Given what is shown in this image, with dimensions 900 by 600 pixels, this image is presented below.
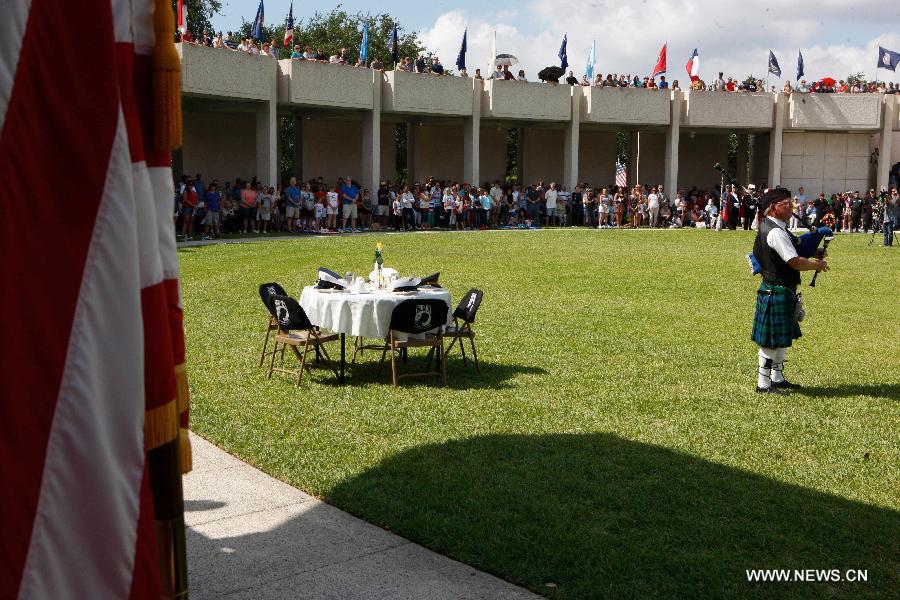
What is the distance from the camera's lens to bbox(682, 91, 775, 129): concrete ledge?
43.5 meters

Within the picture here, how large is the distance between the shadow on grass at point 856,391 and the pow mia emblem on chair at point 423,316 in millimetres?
3772

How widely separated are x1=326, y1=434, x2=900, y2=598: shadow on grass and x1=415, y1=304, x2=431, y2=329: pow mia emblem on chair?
2130mm

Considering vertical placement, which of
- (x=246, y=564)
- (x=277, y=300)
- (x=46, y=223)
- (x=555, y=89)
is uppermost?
(x=555, y=89)

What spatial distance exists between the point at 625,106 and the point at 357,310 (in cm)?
3555

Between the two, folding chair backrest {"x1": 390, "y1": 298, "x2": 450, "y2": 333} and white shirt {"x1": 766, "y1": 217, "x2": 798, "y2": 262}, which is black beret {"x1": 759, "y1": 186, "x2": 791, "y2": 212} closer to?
white shirt {"x1": 766, "y1": 217, "x2": 798, "y2": 262}

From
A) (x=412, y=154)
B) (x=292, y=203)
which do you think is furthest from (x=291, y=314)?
(x=412, y=154)

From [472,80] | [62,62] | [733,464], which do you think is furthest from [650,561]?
[472,80]

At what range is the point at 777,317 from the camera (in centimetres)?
873

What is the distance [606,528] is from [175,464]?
3472 mm

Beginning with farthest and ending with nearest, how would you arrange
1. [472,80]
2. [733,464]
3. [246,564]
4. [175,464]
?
[472,80] < [733,464] < [246,564] < [175,464]

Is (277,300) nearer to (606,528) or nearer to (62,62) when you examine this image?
(606,528)

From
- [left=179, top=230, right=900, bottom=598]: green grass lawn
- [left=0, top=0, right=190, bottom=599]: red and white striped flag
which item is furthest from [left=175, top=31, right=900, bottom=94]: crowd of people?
[left=0, top=0, right=190, bottom=599]: red and white striped flag

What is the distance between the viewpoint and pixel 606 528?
5.36 m

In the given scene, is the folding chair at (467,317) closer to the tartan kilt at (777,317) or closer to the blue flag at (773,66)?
the tartan kilt at (777,317)
